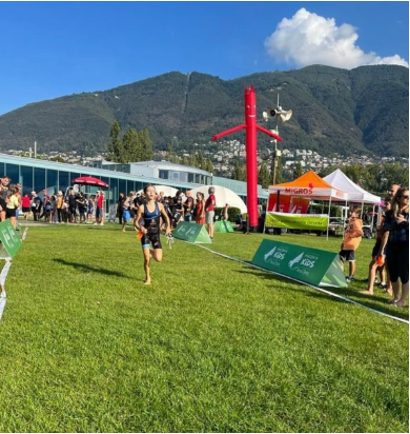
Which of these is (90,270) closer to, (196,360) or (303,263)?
(303,263)

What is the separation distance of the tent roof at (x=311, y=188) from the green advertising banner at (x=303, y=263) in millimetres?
11879

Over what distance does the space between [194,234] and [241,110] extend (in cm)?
1127

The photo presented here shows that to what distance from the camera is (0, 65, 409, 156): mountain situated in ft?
5.54

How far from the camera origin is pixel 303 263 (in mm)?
9023

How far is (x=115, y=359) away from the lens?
167 inches

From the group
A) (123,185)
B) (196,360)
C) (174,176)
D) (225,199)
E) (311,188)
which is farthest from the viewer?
(174,176)

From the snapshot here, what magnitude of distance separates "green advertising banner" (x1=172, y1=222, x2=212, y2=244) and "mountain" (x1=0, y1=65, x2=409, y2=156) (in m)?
8.92

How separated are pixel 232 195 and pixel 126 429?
130ft

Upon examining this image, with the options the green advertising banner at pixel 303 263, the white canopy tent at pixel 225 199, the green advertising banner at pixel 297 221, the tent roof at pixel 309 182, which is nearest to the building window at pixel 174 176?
the white canopy tent at pixel 225 199

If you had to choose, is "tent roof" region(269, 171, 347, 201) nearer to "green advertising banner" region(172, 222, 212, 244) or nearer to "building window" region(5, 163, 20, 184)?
"green advertising banner" region(172, 222, 212, 244)

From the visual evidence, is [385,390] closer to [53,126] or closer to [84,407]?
[84,407]

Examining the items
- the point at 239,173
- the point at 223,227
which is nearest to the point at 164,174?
the point at 239,173

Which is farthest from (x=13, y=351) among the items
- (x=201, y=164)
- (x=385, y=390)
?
(x=201, y=164)

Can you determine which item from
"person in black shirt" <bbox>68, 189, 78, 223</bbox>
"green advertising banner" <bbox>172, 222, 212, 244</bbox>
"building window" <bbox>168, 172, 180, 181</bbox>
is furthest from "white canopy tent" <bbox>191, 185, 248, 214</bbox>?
"green advertising banner" <bbox>172, 222, 212, 244</bbox>
